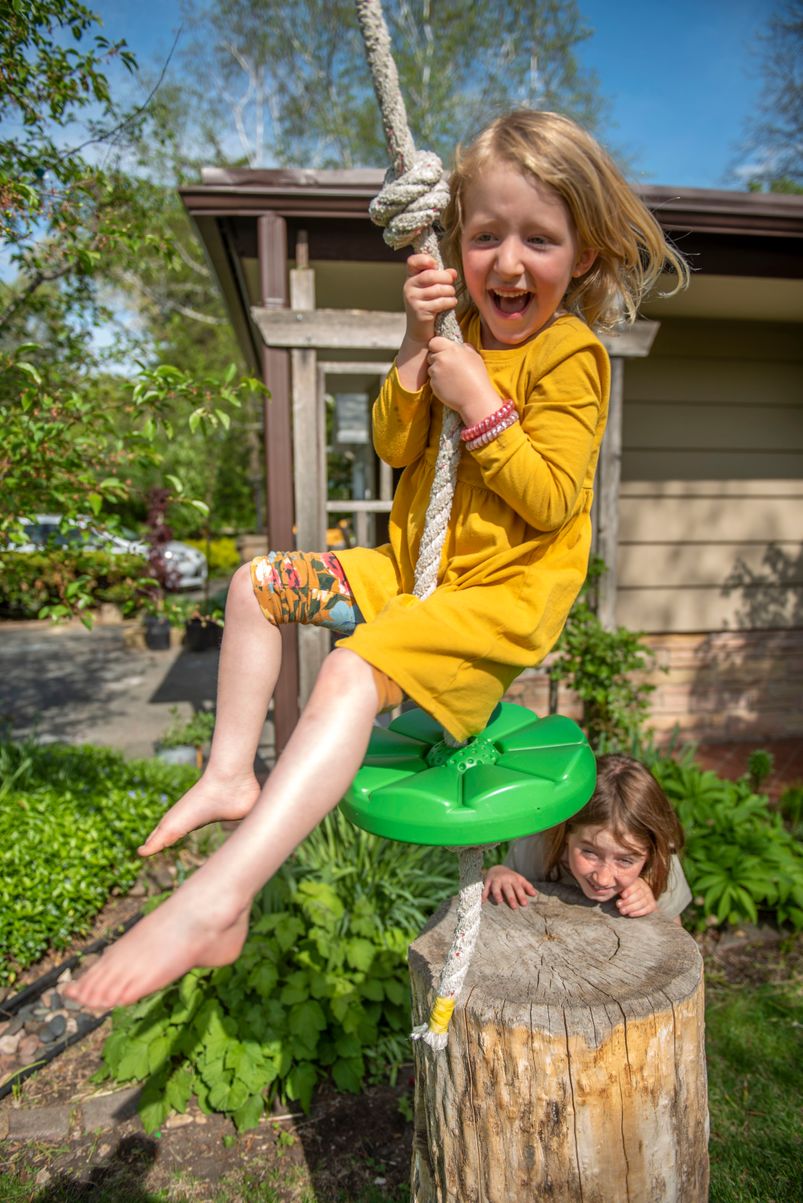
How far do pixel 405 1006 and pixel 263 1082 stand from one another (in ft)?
1.88

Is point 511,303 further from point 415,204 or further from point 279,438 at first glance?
point 279,438

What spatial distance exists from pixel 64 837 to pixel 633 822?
8.78 feet

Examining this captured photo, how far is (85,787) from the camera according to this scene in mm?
4207

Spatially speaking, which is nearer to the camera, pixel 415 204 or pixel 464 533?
pixel 415 204

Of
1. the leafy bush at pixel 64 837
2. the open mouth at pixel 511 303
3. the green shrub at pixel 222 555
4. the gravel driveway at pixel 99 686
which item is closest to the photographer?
the open mouth at pixel 511 303

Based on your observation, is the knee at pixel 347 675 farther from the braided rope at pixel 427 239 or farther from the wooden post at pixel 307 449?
the wooden post at pixel 307 449

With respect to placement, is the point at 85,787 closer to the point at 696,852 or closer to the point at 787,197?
the point at 696,852

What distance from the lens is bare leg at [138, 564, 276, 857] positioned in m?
1.62

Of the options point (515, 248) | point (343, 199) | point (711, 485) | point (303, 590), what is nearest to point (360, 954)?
point (303, 590)

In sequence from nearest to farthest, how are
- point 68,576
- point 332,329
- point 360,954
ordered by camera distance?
point 360,954 < point 68,576 < point 332,329

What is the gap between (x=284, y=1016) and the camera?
9.36ft

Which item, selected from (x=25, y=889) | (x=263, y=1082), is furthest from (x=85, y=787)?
(x=263, y=1082)

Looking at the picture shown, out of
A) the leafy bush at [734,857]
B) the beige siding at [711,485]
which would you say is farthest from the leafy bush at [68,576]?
the beige siding at [711,485]

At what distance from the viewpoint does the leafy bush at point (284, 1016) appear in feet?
8.99
